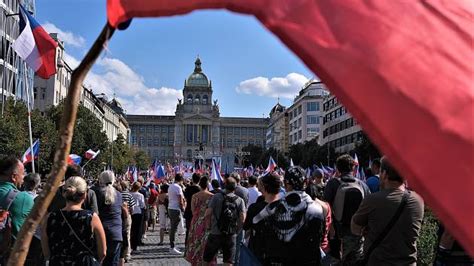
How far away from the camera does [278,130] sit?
16212 cm

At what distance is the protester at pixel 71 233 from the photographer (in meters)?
5.19

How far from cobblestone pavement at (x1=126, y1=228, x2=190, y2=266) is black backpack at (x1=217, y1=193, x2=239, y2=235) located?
460 centimetres

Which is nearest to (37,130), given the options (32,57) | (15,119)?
(15,119)

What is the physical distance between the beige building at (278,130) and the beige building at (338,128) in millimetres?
27112

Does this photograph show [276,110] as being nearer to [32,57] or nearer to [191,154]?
[191,154]

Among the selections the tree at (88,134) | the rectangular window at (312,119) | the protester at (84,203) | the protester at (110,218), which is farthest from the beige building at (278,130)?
the protester at (84,203)

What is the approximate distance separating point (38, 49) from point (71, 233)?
6526 millimetres

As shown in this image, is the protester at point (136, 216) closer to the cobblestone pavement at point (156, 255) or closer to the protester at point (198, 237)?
the cobblestone pavement at point (156, 255)

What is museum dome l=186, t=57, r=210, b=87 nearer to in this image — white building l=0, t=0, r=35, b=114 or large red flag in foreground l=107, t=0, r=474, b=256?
white building l=0, t=0, r=35, b=114

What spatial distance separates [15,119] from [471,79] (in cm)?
4465

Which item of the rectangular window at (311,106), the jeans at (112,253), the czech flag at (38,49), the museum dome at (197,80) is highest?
the museum dome at (197,80)

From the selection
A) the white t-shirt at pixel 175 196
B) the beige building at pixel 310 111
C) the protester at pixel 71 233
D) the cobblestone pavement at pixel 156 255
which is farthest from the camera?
the beige building at pixel 310 111

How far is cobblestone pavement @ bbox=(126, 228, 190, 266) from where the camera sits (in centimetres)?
1325

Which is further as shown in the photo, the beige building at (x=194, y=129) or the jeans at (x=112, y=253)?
the beige building at (x=194, y=129)
